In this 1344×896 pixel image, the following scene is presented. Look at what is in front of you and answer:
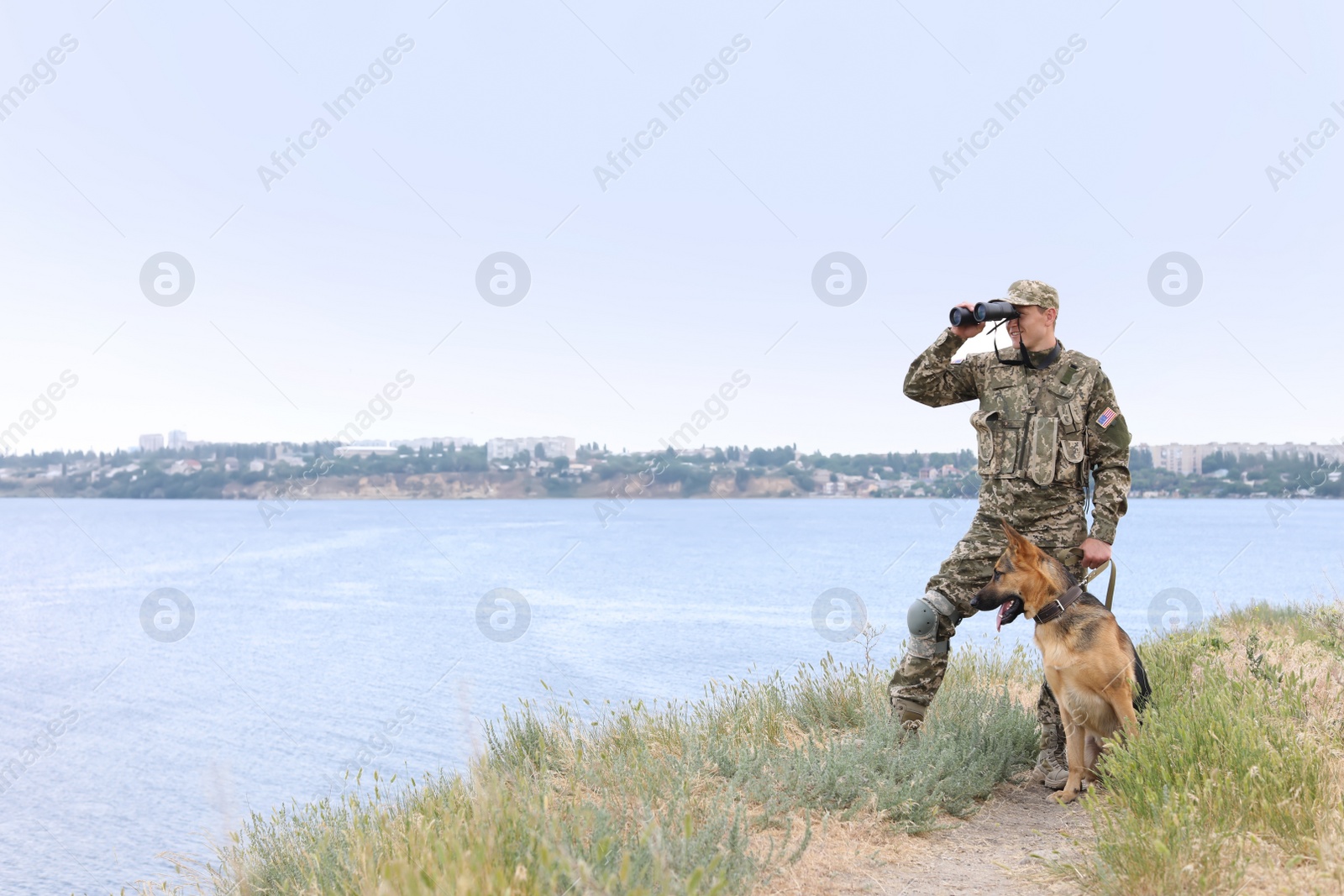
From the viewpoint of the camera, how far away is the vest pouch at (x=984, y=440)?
18.2 ft

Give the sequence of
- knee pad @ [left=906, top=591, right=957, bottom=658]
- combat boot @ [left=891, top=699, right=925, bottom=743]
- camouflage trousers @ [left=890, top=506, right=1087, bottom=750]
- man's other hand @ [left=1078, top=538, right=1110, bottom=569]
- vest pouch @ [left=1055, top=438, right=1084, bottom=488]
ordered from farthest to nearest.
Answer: combat boot @ [left=891, top=699, right=925, bottom=743] < knee pad @ [left=906, top=591, right=957, bottom=658] < camouflage trousers @ [left=890, top=506, right=1087, bottom=750] < vest pouch @ [left=1055, top=438, right=1084, bottom=488] < man's other hand @ [left=1078, top=538, right=1110, bottom=569]

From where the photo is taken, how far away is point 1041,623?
502 centimetres

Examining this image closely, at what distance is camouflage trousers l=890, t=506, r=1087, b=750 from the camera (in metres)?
5.39

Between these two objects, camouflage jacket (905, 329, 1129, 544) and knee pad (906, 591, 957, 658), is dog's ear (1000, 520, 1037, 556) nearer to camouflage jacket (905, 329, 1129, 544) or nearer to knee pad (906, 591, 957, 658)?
camouflage jacket (905, 329, 1129, 544)

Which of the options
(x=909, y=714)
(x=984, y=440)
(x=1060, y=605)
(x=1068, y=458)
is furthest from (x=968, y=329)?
(x=909, y=714)

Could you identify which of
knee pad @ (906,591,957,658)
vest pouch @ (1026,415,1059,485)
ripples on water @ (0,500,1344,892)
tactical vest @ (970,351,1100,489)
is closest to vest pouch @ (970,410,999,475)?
tactical vest @ (970,351,1100,489)

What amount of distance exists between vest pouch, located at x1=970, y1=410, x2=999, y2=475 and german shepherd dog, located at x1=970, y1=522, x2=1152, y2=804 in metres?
0.65

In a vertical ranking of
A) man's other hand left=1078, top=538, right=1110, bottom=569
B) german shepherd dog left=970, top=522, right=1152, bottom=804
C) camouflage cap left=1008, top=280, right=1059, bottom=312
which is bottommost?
german shepherd dog left=970, top=522, right=1152, bottom=804

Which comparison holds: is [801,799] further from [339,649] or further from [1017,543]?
[339,649]

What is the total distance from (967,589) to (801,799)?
5.19 feet

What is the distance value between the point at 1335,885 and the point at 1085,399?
2.69 meters

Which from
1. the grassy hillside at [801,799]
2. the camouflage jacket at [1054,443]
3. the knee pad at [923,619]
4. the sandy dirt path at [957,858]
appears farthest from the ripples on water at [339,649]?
the camouflage jacket at [1054,443]

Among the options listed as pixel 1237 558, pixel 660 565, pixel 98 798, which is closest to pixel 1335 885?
pixel 98 798

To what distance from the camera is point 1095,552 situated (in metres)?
5.14
